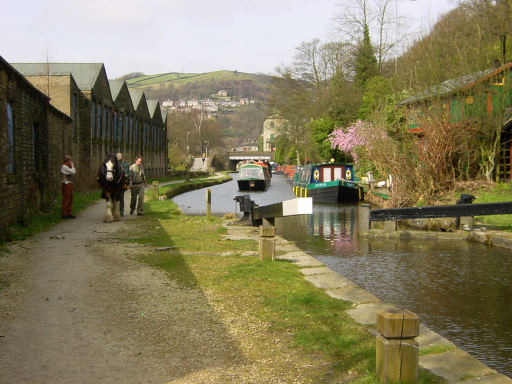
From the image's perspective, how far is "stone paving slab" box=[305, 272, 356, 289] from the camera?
22.2 feet

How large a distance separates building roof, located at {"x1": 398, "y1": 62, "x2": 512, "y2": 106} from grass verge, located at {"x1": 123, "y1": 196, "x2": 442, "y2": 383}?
46.9 feet

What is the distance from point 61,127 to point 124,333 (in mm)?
17762

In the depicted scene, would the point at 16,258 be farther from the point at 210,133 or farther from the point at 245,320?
the point at 210,133

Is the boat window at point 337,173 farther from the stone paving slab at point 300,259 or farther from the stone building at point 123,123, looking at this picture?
the stone paving slab at point 300,259

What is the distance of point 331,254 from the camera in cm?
1181

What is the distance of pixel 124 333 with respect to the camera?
4.93m

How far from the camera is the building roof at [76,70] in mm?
32281

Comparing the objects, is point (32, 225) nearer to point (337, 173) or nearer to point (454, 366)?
point (454, 366)

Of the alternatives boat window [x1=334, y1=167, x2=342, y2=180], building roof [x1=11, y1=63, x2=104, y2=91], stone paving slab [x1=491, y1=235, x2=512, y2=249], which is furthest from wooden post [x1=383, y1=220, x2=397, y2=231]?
building roof [x1=11, y1=63, x2=104, y2=91]

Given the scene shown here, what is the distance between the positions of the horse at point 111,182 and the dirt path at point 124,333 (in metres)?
5.71

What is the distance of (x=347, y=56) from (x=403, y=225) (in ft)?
117

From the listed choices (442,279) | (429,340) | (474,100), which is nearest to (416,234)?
(442,279)

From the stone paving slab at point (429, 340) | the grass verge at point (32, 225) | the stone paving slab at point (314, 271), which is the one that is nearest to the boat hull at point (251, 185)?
the grass verge at point (32, 225)

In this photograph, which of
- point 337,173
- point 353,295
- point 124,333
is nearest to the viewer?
point 124,333
